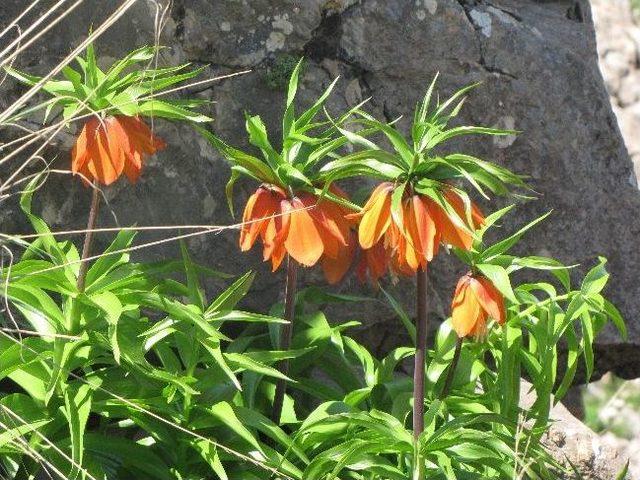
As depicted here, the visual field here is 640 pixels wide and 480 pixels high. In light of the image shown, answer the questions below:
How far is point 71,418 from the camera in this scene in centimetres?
231

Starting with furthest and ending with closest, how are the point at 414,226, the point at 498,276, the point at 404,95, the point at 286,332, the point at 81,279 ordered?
the point at 404,95, the point at 286,332, the point at 81,279, the point at 498,276, the point at 414,226

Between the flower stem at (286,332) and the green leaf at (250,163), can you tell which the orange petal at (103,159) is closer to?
the green leaf at (250,163)

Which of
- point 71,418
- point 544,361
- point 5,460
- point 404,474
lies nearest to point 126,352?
point 71,418

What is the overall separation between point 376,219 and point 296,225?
0.68 ft

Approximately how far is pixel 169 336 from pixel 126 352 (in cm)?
25

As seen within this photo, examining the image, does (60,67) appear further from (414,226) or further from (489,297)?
(489,297)

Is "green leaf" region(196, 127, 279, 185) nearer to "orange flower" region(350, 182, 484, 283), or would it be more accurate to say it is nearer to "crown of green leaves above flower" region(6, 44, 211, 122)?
"crown of green leaves above flower" region(6, 44, 211, 122)

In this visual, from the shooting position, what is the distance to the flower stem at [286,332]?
2562mm

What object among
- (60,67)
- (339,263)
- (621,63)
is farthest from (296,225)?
(621,63)

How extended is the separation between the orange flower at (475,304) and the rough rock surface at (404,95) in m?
0.87

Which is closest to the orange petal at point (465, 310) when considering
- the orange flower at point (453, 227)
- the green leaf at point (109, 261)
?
the orange flower at point (453, 227)

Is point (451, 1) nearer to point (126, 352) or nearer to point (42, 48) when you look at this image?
point (42, 48)

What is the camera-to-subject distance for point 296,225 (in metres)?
2.39

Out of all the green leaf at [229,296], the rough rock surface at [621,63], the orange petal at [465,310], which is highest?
the green leaf at [229,296]
